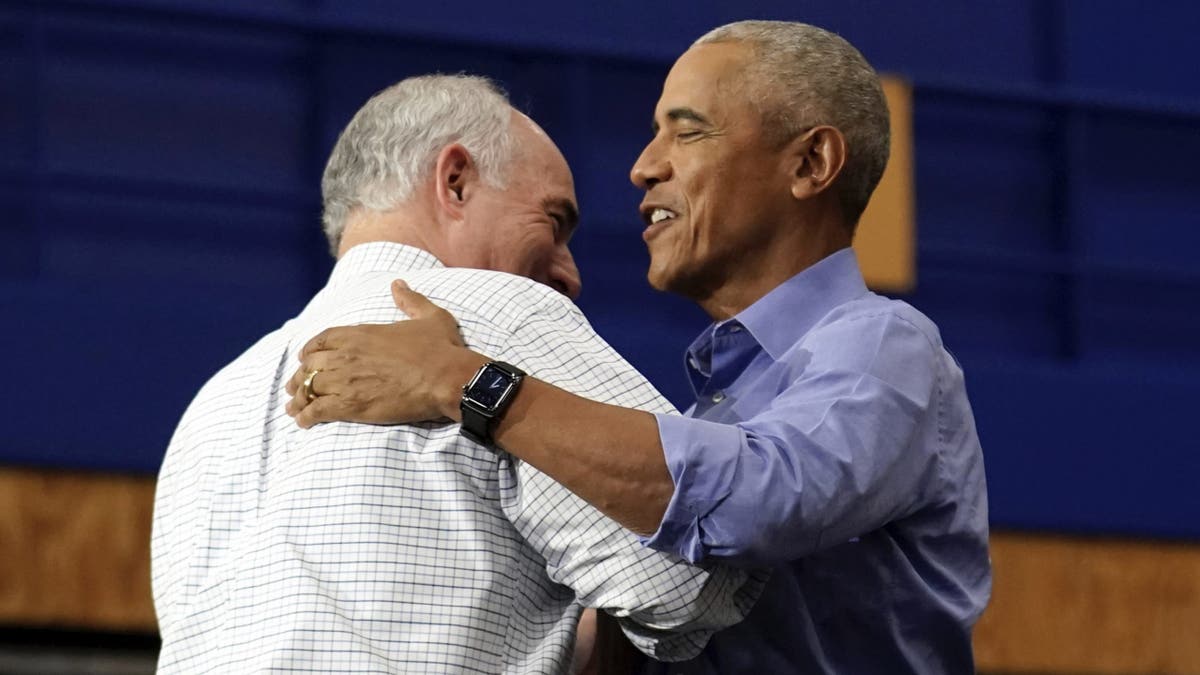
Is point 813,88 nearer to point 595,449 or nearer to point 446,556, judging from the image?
point 595,449

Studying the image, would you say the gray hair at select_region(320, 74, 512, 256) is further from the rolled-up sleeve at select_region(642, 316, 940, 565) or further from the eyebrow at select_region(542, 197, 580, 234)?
the rolled-up sleeve at select_region(642, 316, 940, 565)

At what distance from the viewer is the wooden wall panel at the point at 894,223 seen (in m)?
5.34

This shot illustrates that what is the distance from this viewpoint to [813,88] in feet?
7.64

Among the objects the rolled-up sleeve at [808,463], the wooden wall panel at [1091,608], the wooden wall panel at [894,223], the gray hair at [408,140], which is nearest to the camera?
the rolled-up sleeve at [808,463]

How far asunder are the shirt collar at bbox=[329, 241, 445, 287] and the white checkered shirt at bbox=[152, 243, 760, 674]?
0.11m

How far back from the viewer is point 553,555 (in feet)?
6.38

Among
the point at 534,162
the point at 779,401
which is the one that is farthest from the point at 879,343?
the point at 534,162

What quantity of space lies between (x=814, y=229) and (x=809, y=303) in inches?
4.7

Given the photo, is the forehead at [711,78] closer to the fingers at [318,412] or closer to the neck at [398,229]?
the neck at [398,229]

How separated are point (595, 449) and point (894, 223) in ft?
11.9

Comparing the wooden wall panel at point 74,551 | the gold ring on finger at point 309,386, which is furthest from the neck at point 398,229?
the wooden wall panel at point 74,551

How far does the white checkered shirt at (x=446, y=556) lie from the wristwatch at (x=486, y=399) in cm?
6

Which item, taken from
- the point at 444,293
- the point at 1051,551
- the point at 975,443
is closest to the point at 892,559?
the point at 975,443

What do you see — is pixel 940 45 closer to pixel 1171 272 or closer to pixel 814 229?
pixel 1171 272
